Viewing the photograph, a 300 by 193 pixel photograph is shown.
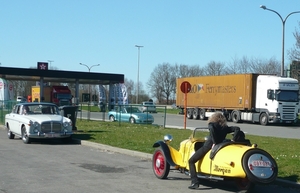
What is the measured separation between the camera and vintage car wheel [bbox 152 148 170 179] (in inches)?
415

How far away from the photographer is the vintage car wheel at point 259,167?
27.4 feet

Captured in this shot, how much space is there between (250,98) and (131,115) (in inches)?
507

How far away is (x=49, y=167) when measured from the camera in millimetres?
12336

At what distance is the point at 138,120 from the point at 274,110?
12538 mm

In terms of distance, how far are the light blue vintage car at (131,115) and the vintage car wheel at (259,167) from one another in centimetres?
2183

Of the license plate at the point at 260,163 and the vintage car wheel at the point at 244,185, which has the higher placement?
the license plate at the point at 260,163

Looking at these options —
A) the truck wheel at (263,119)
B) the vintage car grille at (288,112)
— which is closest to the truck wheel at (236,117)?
the truck wheel at (263,119)

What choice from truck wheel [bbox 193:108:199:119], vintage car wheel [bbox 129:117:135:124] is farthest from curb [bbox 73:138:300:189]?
truck wheel [bbox 193:108:199:119]

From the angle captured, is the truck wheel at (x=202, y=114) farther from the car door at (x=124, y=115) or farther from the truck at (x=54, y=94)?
the truck at (x=54, y=94)

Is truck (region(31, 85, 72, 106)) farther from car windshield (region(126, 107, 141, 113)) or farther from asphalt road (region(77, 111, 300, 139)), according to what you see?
car windshield (region(126, 107, 141, 113))

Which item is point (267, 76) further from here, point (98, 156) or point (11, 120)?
point (98, 156)

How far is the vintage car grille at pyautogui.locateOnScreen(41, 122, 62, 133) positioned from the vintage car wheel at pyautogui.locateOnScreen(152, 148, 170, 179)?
8201 millimetres

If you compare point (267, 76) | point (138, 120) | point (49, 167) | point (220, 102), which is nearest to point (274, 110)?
point (267, 76)

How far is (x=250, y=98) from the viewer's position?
40125 mm
